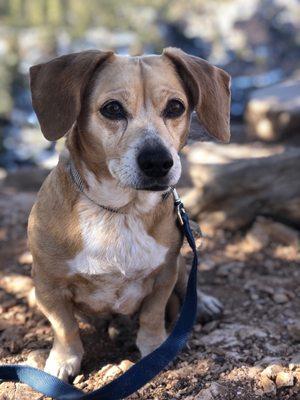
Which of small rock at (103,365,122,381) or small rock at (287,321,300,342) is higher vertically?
small rock at (103,365,122,381)

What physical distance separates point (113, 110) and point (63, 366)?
1.40 m

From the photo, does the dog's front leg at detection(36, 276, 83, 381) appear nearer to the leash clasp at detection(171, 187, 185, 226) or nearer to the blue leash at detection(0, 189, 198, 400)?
the blue leash at detection(0, 189, 198, 400)

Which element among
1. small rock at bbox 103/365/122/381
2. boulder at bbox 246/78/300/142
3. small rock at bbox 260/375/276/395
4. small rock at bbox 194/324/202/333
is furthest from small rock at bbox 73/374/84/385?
boulder at bbox 246/78/300/142

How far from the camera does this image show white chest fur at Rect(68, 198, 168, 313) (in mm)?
2801

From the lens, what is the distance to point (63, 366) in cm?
295

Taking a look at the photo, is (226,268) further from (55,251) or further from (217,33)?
(217,33)

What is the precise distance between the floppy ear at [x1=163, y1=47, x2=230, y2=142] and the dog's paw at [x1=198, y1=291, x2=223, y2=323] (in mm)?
1130

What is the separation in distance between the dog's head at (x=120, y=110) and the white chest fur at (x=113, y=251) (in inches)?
10.0

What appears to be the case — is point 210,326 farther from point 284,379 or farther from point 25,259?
point 25,259

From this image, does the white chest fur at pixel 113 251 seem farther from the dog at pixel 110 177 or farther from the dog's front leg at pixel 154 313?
the dog's front leg at pixel 154 313

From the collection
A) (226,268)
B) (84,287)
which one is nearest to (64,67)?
(84,287)

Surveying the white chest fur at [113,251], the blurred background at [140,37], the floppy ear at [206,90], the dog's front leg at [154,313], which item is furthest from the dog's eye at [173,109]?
the blurred background at [140,37]

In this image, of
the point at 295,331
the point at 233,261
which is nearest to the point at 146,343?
the point at 295,331

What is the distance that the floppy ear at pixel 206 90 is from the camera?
2.88 m
